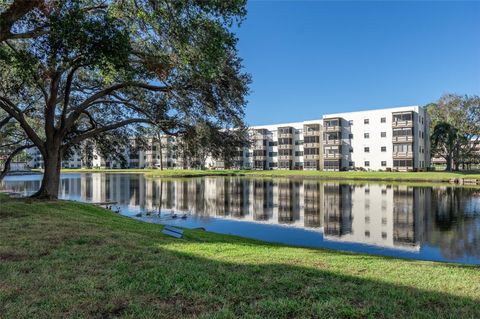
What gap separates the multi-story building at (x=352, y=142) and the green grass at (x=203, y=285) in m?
52.7

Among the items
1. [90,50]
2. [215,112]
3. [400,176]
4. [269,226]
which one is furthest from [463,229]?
[400,176]

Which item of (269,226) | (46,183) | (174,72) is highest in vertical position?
(174,72)

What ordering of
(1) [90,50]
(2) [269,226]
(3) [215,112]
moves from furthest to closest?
(2) [269,226] < (3) [215,112] < (1) [90,50]

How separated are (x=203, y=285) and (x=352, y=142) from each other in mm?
81029

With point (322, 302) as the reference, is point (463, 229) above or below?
below

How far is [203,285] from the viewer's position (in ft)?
19.5

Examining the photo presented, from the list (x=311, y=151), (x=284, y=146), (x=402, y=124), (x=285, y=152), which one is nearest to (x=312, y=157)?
(x=311, y=151)

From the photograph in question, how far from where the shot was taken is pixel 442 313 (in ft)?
16.5

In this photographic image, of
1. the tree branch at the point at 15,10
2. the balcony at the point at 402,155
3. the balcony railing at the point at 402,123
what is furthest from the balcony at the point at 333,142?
the tree branch at the point at 15,10

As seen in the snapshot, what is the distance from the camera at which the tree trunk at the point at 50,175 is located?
19703 millimetres

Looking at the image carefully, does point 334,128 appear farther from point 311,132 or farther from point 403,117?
point 403,117

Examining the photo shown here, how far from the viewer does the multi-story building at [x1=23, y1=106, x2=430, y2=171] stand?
7306 cm

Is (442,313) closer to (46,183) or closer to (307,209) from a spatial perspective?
(46,183)

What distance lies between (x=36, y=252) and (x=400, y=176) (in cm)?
6308
